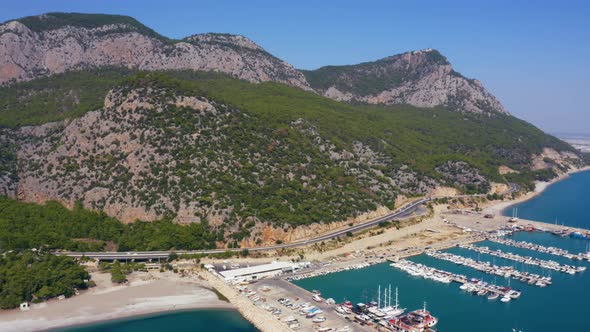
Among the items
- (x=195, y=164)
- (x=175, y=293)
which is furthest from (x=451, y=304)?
(x=195, y=164)

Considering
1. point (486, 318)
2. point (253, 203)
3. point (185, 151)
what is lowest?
point (486, 318)

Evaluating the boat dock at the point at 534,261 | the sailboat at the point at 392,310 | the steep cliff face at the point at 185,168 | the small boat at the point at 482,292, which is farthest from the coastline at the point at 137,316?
the boat dock at the point at 534,261

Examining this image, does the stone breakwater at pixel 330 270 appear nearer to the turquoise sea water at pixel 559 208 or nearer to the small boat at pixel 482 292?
the small boat at pixel 482 292

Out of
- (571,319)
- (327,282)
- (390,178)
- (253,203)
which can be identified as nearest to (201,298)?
(327,282)

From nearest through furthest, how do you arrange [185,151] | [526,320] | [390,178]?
[526,320], [185,151], [390,178]

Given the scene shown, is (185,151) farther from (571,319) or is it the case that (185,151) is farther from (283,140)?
(571,319)

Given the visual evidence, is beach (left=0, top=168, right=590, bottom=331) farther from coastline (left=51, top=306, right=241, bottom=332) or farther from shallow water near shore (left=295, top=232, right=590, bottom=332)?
shallow water near shore (left=295, top=232, right=590, bottom=332)
